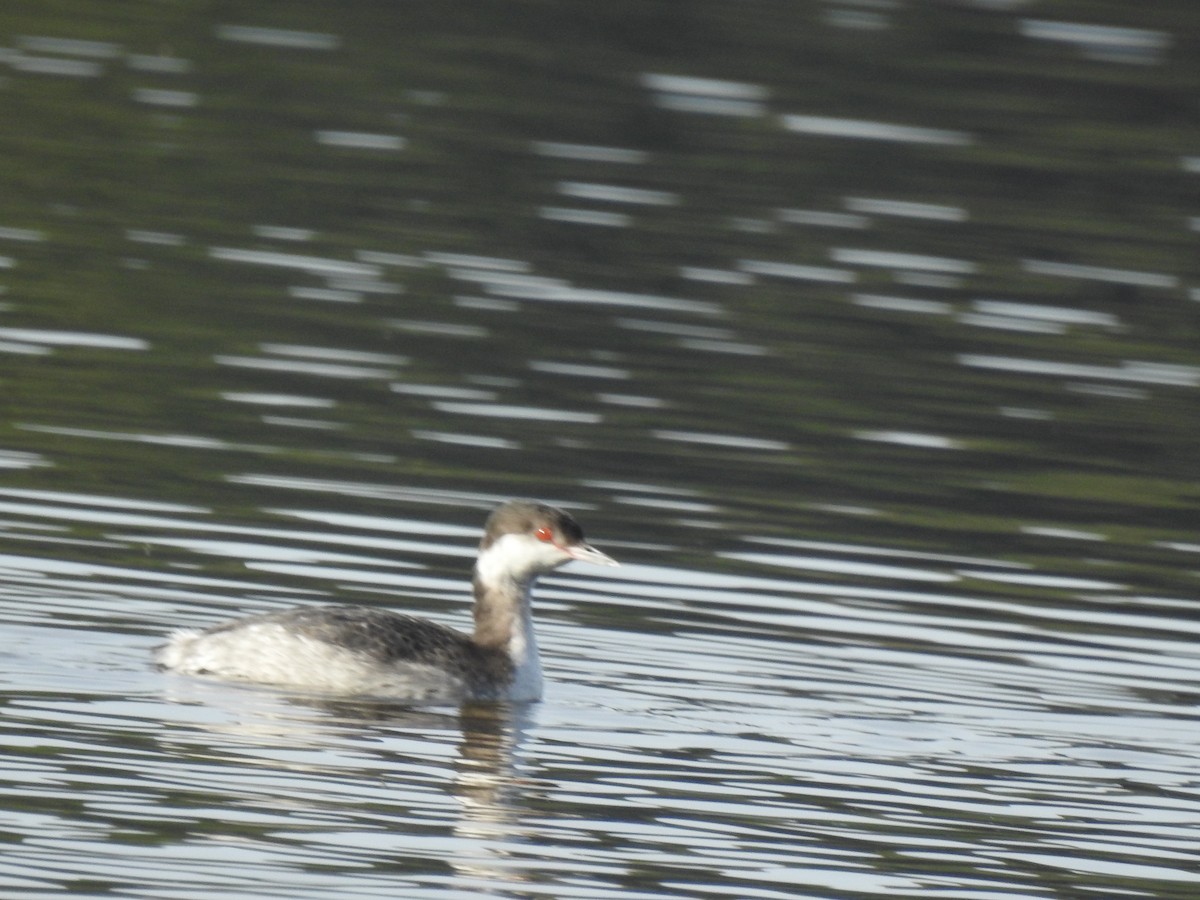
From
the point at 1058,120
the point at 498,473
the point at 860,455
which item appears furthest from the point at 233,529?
the point at 1058,120

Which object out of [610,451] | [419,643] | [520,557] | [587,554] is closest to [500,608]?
[520,557]

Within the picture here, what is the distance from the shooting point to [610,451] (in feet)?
62.2

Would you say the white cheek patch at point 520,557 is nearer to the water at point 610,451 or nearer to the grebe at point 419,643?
the grebe at point 419,643

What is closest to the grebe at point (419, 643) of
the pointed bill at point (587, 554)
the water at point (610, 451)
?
→ the pointed bill at point (587, 554)

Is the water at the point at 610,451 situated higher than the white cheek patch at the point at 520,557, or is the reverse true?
the white cheek patch at the point at 520,557

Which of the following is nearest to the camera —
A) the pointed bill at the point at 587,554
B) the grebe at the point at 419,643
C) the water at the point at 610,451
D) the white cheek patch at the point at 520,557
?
the water at the point at 610,451

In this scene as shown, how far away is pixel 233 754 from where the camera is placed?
39.3 feet

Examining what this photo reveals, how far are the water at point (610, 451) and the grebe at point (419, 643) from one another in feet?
0.63

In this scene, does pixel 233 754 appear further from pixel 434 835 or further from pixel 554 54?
pixel 554 54

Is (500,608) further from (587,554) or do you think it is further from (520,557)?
(587,554)

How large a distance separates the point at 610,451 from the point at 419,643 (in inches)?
211

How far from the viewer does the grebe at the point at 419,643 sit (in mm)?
13336

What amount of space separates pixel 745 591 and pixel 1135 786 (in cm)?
355

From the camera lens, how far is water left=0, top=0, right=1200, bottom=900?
11500 mm
